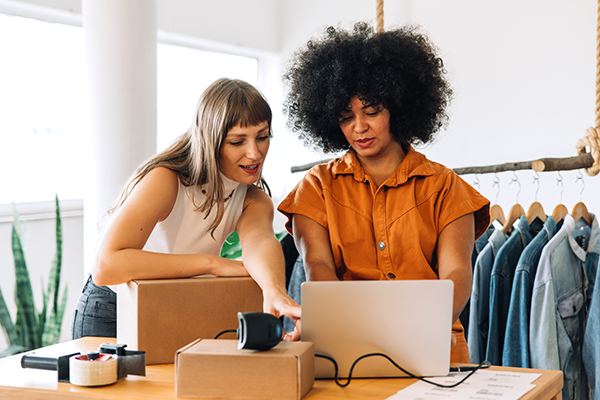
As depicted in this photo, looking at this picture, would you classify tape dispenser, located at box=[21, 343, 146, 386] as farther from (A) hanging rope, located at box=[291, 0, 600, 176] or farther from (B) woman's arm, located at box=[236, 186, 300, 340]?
(A) hanging rope, located at box=[291, 0, 600, 176]

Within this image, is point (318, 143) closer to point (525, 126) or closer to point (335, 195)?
point (335, 195)

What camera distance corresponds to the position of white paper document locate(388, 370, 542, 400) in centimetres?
107

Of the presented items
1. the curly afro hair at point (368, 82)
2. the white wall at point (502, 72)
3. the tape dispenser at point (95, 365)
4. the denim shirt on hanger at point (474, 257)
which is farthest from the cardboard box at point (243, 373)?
the white wall at point (502, 72)

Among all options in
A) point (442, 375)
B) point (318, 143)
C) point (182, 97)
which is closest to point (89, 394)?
point (442, 375)

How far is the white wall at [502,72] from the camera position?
3002 millimetres

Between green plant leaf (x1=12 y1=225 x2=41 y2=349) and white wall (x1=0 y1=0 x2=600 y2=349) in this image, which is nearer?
green plant leaf (x1=12 y1=225 x2=41 y2=349)

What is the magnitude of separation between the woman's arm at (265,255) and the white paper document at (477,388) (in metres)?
0.30

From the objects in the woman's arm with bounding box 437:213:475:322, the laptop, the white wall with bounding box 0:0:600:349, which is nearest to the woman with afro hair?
the woman's arm with bounding box 437:213:475:322

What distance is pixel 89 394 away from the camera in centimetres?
110

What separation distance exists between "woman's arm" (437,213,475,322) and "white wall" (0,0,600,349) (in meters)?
1.56

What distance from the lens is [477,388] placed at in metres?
1.12

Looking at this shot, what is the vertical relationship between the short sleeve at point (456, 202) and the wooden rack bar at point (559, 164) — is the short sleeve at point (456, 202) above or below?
below

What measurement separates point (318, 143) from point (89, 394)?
1.10 meters

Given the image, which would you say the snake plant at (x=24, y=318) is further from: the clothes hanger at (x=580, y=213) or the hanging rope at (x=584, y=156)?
the clothes hanger at (x=580, y=213)
